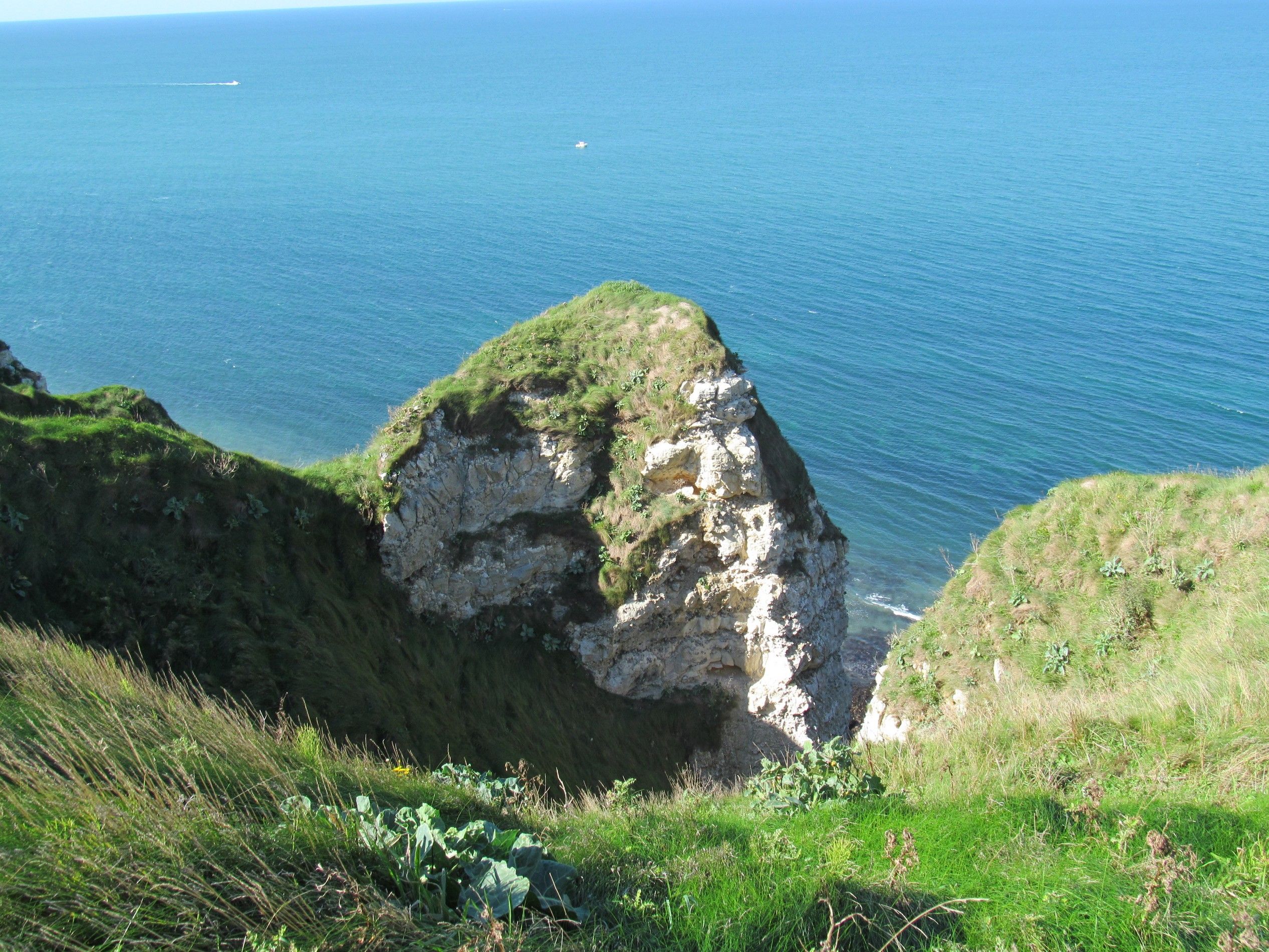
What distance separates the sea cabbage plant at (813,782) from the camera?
9852mm

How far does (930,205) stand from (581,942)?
10558 centimetres

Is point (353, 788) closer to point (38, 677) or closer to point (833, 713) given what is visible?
point (38, 677)

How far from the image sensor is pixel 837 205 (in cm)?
10056

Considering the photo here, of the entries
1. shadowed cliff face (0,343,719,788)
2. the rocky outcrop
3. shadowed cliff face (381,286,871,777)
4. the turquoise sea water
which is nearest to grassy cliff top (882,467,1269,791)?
shadowed cliff face (381,286,871,777)

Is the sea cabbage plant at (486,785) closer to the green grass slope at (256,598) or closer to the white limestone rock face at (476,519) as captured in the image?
the green grass slope at (256,598)

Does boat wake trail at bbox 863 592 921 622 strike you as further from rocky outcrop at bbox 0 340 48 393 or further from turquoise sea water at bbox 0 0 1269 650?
rocky outcrop at bbox 0 340 48 393

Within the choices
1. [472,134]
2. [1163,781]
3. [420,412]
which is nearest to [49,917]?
[1163,781]

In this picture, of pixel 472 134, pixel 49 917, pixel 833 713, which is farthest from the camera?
pixel 472 134

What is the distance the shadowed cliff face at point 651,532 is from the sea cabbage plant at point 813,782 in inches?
679

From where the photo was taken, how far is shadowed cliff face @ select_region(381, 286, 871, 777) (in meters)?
27.7

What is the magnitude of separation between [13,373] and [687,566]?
22.5 meters

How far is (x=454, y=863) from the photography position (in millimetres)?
6832

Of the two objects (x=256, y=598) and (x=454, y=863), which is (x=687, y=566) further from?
(x=454, y=863)

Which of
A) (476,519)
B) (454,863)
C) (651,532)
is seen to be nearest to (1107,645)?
(651,532)
